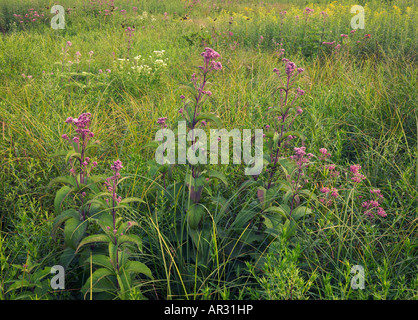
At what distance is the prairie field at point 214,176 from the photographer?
1.81 meters

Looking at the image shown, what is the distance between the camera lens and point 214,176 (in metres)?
2.07

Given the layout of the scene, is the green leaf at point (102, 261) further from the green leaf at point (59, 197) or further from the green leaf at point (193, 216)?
the green leaf at point (193, 216)

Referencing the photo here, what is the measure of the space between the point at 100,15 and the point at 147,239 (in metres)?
8.58

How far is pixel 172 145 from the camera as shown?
2.07m

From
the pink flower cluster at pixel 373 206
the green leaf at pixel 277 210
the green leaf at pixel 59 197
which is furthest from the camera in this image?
the pink flower cluster at pixel 373 206

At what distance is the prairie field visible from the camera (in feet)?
5.93

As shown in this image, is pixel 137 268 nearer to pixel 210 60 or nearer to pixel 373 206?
pixel 210 60

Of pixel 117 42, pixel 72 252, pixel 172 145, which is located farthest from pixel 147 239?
pixel 117 42

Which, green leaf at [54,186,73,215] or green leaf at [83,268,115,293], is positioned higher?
green leaf at [54,186,73,215]

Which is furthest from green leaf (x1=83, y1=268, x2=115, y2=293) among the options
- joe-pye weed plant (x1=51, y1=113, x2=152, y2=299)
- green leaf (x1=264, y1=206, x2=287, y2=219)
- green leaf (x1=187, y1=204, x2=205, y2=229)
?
green leaf (x1=264, y1=206, x2=287, y2=219)

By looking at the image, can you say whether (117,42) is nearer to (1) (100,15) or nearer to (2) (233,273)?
(1) (100,15)

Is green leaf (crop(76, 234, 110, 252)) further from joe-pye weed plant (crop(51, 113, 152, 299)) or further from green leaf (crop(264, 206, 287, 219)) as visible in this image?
green leaf (crop(264, 206, 287, 219))

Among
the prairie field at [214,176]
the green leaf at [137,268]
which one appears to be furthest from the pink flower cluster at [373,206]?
the green leaf at [137,268]

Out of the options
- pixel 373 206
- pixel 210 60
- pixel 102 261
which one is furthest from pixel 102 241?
pixel 373 206
